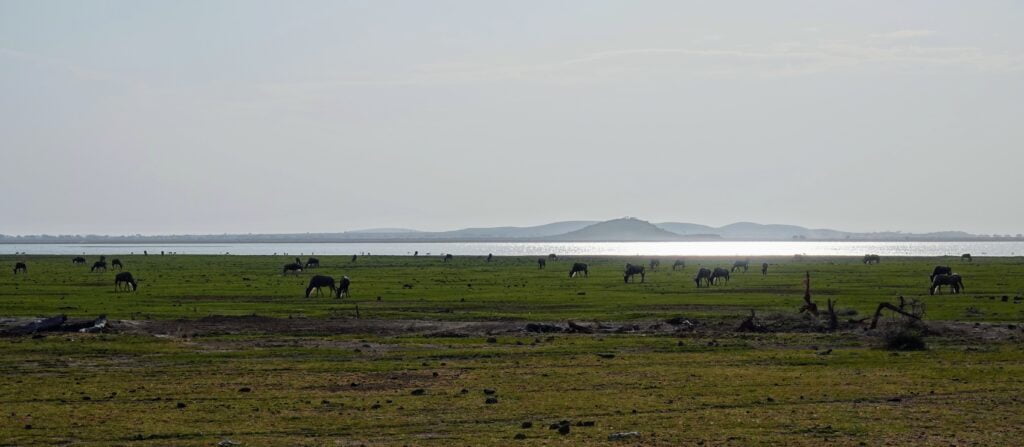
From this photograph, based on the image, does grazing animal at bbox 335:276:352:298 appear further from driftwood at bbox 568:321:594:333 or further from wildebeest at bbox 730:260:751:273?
wildebeest at bbox 730:260:751:273

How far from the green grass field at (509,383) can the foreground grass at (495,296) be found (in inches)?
23.4

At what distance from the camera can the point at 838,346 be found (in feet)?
101

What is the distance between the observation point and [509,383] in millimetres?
23172

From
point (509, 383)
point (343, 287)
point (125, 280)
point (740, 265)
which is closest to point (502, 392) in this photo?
point (509, 383)

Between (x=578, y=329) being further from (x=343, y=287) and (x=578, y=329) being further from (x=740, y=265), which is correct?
(x=740, y=265)

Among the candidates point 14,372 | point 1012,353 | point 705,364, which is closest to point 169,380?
point 14,372

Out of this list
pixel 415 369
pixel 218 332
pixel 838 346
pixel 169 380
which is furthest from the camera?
pixel 218 332

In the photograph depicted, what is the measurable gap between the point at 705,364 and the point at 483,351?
20.9 feet

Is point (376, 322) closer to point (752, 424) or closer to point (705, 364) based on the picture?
point (705, 364)

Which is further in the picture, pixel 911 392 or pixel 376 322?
pixel 376 322

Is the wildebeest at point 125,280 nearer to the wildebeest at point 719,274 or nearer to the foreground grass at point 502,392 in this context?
the foreground grass at point 502,392

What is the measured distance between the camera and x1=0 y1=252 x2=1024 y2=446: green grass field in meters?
17.4

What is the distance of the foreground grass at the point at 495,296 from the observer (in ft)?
145

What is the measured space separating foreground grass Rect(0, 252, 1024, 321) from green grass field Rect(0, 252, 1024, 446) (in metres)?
0.59
